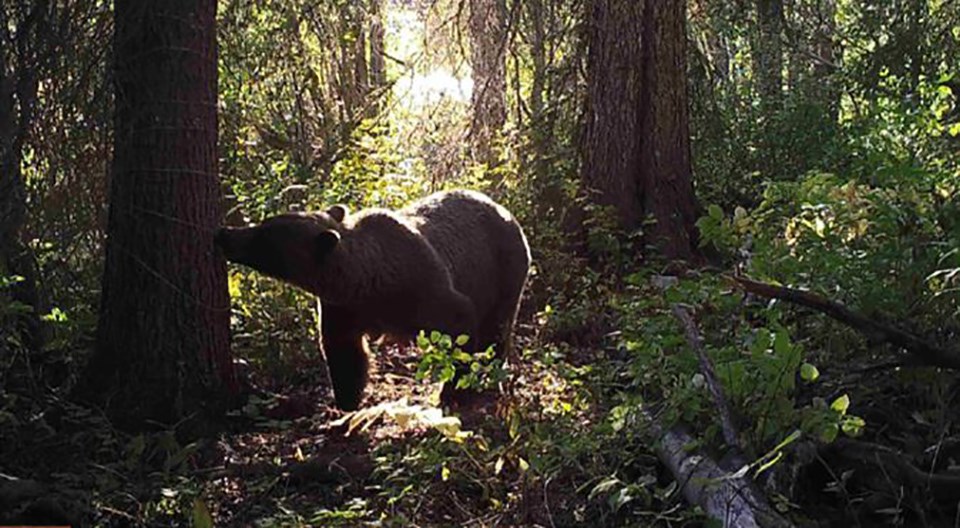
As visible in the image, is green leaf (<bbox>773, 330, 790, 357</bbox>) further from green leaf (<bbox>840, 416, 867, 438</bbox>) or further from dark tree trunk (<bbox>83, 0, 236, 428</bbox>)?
dark tree trunk (<bbox>83, 0, 236, 428</bbox>)

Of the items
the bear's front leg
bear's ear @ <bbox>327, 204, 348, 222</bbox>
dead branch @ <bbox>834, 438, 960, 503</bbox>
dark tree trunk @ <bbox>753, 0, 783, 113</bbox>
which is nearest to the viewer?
dead branch @ <bbox>834, 438, 960, 503</bbox>

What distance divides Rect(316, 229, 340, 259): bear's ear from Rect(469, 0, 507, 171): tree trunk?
17.0 ft

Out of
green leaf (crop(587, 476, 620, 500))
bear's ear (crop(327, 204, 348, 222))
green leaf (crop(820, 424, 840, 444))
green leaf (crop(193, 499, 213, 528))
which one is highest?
bear's ear (crop(327, 204, 348, 222))

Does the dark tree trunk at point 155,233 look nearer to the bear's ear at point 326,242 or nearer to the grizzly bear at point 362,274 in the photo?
the grizzly bear at point 362,274

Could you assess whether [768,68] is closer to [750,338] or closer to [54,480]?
[750,338]

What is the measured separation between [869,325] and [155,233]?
4332 millimetres

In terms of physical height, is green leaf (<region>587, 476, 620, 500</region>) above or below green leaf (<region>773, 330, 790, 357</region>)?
below

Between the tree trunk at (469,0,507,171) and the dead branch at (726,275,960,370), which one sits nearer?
the dead branch at (726,275,960,370)

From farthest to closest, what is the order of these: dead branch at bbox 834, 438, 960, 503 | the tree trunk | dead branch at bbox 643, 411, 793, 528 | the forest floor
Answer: the tree trunk
the forest floor
dead branch at bbox 834, 438, 960, 503
dead branch at bbox 643, 411, 793, 528

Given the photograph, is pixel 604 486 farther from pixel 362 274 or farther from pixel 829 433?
pixel 362 274

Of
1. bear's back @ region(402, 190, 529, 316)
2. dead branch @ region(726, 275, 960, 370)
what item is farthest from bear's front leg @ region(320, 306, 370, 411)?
dead branch @ region(726, 275, 960, 370)

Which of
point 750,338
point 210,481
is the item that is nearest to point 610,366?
point 750,338

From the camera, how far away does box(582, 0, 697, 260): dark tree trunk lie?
11531mm

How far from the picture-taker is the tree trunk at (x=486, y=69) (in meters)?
13.1
